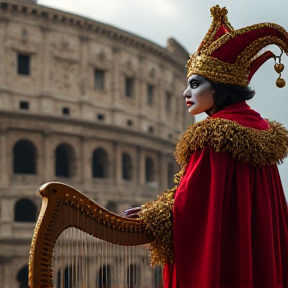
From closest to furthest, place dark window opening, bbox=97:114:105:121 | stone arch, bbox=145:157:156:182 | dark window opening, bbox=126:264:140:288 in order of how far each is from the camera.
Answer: dark window opening, bbox=126:264:140:288 → dark window opening, bbox=97:114:105:121 → stone arch, bbox=145:157:156:182

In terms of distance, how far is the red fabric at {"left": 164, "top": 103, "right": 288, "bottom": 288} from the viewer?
3018 millimetres

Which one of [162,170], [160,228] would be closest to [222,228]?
[160,228]

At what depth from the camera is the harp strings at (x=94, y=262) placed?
9.96 ft

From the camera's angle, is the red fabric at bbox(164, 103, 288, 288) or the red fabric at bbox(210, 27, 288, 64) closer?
the red fabric at bbox(164, 103, 288, 288)

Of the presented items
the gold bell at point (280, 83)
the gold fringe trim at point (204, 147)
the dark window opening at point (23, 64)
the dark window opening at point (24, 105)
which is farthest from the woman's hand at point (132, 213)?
the dark window opening at point (23, 64)

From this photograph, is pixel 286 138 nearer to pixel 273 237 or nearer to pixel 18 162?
pixel 273 237

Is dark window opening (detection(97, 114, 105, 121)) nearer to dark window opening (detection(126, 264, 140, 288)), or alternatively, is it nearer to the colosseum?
the colosseum

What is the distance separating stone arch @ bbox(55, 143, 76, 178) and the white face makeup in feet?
89.6

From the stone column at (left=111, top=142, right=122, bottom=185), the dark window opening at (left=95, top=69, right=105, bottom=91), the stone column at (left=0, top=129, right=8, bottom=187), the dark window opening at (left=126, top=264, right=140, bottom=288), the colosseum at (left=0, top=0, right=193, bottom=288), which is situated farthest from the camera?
the dark window opening at (left=95, top=69, right=105, bottom=91)

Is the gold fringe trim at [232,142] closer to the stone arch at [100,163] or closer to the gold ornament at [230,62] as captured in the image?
the gold ornament at [230,62]

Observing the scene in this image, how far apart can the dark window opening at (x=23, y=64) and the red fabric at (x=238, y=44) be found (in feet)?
90.2

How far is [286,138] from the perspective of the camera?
347 cm

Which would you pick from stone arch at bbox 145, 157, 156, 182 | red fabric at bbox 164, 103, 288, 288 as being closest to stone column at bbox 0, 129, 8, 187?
stone arch at bbox 145, 157, 156, 182

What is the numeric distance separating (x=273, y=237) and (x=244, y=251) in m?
0.25
